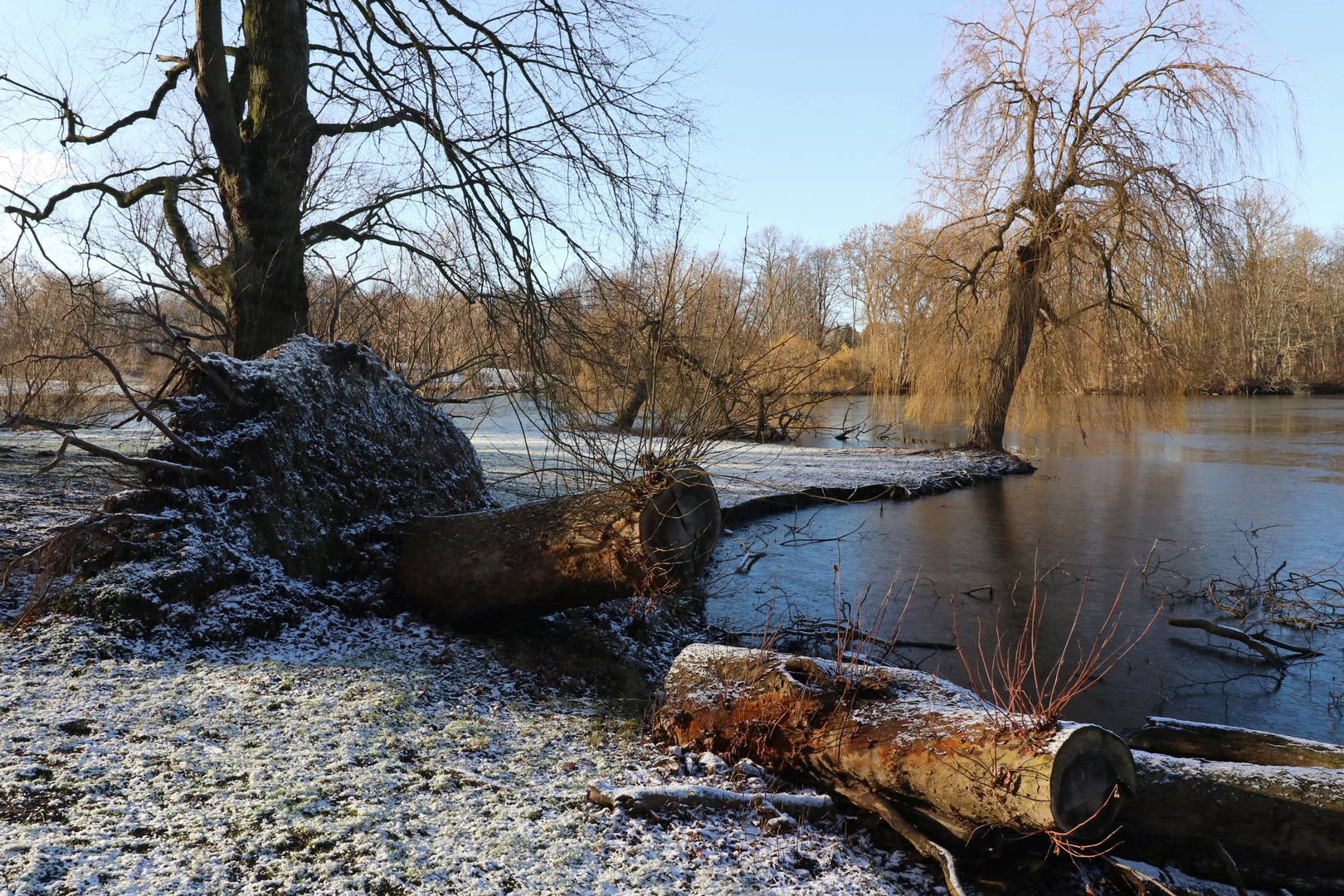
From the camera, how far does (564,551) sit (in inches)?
189

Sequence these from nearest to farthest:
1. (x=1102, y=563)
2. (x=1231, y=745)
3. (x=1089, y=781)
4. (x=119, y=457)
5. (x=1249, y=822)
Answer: (x=1089, y=781)
(x=1249, y=822)
(x=1231, y=745)
(x=119, y=457)
(x=1102, y=563)

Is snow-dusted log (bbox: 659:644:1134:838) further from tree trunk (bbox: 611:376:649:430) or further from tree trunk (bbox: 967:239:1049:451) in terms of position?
tree trunk (bbox: 967:239:1049:451)

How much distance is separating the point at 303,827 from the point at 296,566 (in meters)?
2.51

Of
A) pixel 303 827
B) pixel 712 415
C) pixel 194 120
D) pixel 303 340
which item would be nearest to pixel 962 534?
pixel 712 415

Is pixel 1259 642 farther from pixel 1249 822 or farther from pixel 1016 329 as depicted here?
pixel 1016 329

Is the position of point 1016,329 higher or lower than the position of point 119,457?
higher

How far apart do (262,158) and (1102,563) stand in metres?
9.69

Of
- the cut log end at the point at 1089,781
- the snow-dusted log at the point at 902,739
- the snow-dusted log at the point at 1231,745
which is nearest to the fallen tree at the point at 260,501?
the snow-dusted log at the point at 902,739

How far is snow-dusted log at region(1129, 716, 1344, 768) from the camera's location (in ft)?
12.3

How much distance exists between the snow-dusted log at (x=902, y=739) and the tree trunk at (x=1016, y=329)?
13.7 metres

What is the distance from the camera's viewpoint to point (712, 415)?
459 centimetres

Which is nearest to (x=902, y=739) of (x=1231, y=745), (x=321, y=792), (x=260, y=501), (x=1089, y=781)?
(x=1089, y=781)

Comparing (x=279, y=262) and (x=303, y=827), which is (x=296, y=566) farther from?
(x=279, y=262)

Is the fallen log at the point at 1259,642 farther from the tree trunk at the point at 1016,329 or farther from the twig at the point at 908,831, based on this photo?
the tree trunk at the point at 1016,329
